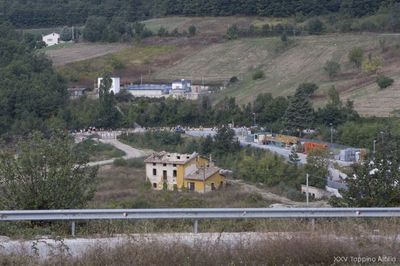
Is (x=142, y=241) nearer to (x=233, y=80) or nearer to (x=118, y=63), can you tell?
(x=233, y=80)

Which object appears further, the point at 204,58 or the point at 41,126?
the point at 204,58

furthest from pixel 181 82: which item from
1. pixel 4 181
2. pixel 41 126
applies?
pixel 4 181

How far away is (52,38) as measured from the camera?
56500 mm

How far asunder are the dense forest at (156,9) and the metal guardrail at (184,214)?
149 feet

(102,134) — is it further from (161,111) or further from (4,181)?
(4,181)

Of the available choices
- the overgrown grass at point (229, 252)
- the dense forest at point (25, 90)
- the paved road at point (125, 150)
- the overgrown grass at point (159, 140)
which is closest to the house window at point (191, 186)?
the paved road at point (125, 150)

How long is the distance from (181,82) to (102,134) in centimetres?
1012

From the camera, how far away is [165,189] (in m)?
21.3

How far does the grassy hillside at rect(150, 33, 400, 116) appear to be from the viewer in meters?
35.4

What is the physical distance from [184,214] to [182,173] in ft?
51.9

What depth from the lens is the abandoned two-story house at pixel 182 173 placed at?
21630 mm

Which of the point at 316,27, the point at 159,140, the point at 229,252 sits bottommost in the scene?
the point at 159,140

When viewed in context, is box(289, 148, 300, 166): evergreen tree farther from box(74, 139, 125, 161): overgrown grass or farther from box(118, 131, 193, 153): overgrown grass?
box(74, 139, 125, 161): overgrown grass

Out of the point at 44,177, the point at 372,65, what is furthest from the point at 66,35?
the point at 44,177
